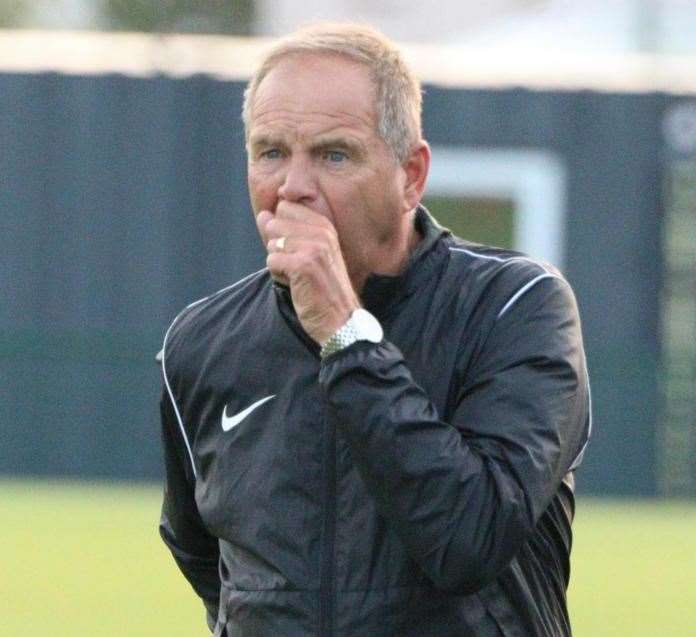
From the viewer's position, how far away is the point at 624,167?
15953 mm

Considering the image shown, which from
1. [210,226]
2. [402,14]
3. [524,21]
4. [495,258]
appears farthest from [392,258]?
[402,14]

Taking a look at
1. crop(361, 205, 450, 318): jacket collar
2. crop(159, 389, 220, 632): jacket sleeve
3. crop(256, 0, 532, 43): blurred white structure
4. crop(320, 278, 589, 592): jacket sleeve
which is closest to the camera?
crop(320, 278, 589, 592): jacket sleeve

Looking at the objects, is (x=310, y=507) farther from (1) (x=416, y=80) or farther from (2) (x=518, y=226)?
(2) (x=518, y=226)

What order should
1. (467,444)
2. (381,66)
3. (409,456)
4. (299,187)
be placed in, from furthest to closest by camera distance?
(381,66)
(299,187)
(467,444)
(409,456)

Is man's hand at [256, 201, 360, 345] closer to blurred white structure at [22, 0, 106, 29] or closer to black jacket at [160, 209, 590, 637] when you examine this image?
black jacket at [160, 209, 590, 637]

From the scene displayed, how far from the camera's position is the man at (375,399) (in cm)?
309

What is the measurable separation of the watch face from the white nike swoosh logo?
32 cm

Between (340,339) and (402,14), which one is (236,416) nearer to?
(340,339)

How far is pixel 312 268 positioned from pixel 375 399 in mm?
261

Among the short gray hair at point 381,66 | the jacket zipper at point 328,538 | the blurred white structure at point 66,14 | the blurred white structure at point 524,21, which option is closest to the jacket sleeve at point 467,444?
the jacket zipper at point 328,538

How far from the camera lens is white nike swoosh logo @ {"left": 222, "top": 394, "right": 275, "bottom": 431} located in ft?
11.4

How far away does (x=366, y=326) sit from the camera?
319cm

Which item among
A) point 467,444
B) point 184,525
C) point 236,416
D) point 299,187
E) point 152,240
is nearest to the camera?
point 467,444

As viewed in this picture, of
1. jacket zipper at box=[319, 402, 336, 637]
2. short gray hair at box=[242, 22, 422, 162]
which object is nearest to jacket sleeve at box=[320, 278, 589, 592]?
jacket zipper at box=[319, 402, 336, 637]
